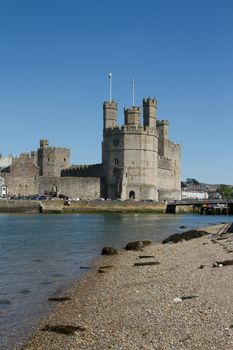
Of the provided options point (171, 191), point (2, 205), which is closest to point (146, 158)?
point (171, 191)

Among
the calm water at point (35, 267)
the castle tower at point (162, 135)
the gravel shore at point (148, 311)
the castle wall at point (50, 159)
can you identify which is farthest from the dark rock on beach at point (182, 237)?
the castle tower at point (162, 135)

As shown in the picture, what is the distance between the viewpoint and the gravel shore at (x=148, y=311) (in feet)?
26.5

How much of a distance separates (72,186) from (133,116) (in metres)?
12.4

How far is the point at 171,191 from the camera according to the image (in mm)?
84812

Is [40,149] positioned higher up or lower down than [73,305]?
higher up

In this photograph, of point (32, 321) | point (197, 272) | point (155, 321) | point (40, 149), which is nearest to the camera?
point (155, 321)

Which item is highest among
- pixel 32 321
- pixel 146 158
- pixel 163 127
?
pixel 163 127

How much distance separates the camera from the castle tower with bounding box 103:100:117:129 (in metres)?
79.4

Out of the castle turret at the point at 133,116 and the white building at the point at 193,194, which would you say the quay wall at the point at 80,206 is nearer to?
the castle turret at the point at 133,116

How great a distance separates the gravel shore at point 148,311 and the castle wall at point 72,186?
59413mm

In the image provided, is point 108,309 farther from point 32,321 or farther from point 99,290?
point 99,290

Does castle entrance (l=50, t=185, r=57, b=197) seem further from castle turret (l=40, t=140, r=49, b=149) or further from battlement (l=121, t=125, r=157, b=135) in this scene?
battlement (l=121, t=125, r=157, b=135)

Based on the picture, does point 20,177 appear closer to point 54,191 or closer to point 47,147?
point 54,191

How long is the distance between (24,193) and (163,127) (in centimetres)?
2516
